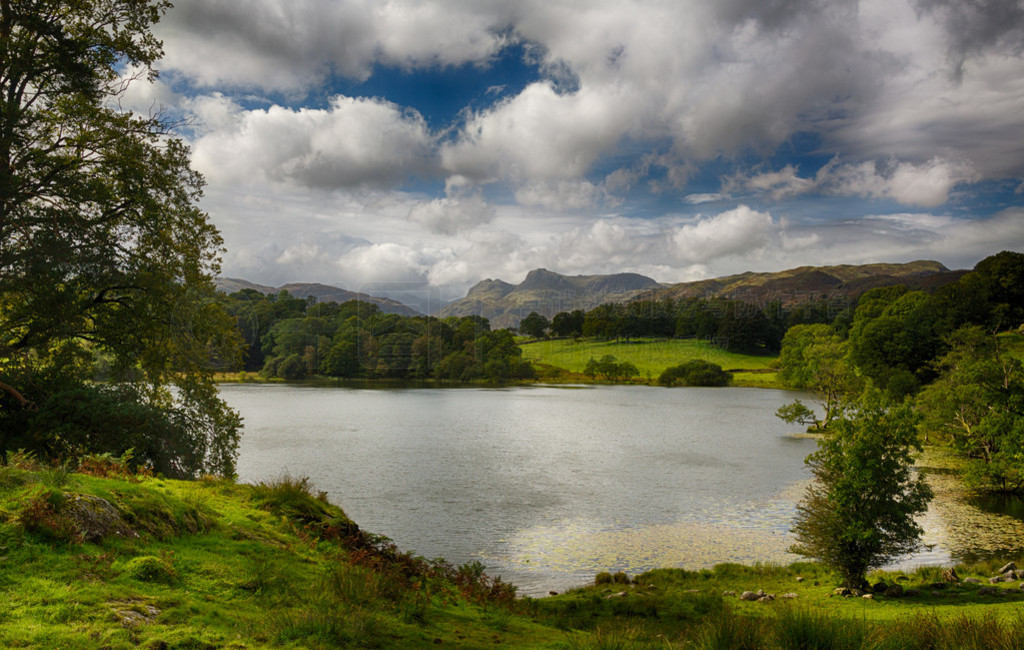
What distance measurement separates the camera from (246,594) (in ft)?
24.8

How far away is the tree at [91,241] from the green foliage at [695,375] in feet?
374

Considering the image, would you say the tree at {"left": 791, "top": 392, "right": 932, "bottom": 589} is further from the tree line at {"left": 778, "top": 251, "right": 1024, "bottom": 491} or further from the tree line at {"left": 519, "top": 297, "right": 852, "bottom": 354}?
the tree line at {"left": 519, "top": 297, "right": 852, "bottom": 354}

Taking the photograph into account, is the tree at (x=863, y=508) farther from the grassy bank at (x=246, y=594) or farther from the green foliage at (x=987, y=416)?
the green foliage at (x=987, y=416)

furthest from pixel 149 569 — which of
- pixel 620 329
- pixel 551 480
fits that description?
pixel 620 329

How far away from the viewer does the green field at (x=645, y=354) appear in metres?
136

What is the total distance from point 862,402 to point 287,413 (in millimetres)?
57906

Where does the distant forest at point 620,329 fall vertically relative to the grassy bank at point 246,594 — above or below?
above

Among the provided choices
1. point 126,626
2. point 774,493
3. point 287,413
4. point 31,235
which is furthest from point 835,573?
point 287,413

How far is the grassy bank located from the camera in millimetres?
5984

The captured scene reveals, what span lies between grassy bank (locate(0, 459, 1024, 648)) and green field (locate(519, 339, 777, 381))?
12420 cm

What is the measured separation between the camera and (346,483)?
3036 centimetres

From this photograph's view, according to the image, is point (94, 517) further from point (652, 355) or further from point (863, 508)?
point (652, 355)

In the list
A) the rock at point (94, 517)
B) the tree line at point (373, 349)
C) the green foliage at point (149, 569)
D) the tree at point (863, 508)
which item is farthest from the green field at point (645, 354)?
the green foliage at point (149, 569)

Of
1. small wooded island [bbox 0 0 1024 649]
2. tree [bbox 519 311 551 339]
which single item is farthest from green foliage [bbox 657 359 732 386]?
small wooded island [bbox 0 0 1024 649]
